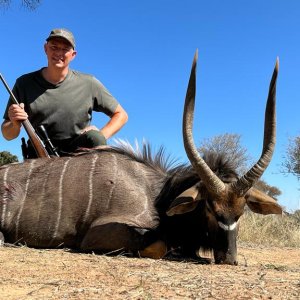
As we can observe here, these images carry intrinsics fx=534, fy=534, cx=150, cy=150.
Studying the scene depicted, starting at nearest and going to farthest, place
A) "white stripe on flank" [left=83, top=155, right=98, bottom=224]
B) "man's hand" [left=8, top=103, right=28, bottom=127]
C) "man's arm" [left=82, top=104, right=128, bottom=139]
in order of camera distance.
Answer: "white stripe on flank" [left=83, top=155, right=98, bottom=224], "man's hand" [left=8, top=103, right=28, bottom=127], "man's arm" [left=82, top=104, right=128, bottom=139]

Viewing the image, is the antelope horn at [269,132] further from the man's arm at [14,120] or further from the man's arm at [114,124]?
the man's arm at [14,120]

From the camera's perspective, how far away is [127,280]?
2.41 metres

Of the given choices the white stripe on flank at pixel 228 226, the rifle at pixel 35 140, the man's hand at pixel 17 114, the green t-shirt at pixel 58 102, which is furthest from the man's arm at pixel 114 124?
the white stripe on flank at pixel 228 226

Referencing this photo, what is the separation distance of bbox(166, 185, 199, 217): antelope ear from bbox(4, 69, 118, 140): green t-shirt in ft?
5.01

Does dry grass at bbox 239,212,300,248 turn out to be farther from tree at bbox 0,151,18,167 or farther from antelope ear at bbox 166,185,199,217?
tree at bbox 0,151,18,167

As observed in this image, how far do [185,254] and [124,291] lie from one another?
169 cm

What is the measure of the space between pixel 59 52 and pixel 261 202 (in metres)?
2.34

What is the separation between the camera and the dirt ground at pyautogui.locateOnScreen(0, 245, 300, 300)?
2.15 meters

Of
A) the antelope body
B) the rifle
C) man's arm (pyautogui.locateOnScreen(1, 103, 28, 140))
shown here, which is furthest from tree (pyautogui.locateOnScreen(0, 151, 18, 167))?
the antelope body

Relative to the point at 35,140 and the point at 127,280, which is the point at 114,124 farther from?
the point at 127,280

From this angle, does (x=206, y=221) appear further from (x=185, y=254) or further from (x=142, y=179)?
(x=142, y=179)

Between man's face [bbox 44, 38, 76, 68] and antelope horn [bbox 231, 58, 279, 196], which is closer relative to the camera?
antelope horn [bbox 231, 58, 279, 196]

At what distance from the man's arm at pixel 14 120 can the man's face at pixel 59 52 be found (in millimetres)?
542

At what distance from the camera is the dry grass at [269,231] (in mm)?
6188
